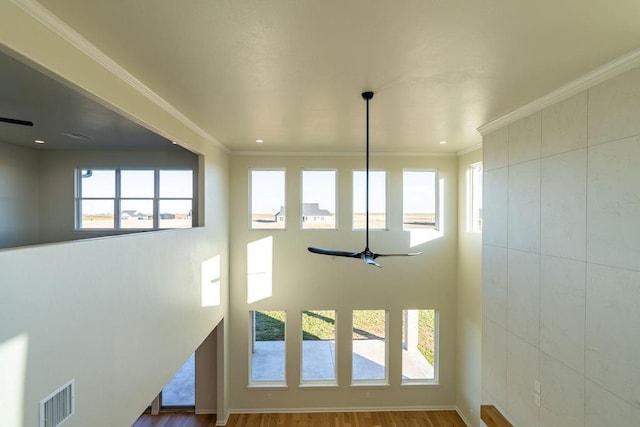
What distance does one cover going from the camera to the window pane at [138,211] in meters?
5.66

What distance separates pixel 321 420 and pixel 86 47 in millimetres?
6770

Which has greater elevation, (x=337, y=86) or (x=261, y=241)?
(x=337, y=86)

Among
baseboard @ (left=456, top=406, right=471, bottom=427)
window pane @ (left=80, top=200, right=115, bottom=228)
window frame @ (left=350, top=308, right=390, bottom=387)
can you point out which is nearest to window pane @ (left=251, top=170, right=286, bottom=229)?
window frame @ (left=350, top=308, right=390, bottom=387)

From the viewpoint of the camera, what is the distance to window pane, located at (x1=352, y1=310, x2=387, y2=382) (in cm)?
637

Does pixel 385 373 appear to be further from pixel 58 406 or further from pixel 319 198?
pixel 58 406

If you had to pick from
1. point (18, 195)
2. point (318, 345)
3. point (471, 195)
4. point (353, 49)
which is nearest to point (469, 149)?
point (471, 195)

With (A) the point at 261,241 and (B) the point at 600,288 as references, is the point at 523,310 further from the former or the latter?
(A) the point at 261,241

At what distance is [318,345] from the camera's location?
6.55 metres

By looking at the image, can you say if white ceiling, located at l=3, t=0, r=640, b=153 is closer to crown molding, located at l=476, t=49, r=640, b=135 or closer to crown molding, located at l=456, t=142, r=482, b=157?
crown molding, located at l=476, t=49, r=640, b=135

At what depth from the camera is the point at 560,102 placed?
2914 millimetres

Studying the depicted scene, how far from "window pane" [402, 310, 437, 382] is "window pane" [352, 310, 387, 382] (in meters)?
0.48

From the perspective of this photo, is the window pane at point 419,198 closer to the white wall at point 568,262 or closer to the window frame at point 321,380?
the white wall at point 568,262

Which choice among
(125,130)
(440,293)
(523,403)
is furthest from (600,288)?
(125,130)

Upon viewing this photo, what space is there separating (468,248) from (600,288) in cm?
329
